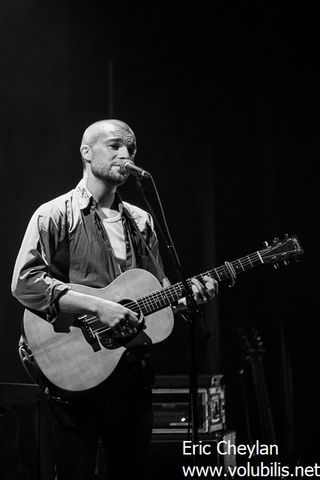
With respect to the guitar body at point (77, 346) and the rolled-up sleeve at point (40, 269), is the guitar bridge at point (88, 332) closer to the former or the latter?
the guitar body at point (77, 346)

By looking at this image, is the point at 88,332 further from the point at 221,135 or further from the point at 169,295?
the point at 221,135

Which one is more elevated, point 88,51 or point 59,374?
point 88,51

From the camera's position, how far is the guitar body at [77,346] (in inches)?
102

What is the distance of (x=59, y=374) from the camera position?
263cm

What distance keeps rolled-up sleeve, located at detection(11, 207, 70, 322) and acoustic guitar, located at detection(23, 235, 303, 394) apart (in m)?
0.10

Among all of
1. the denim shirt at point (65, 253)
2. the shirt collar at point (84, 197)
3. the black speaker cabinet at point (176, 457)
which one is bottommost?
the black speaker cabinet at point (176, 457)

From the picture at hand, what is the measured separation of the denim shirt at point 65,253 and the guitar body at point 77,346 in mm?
76

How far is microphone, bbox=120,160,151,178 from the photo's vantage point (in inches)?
103

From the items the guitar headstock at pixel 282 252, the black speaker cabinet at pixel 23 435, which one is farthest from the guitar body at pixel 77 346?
the guitar headstock at pixel 282 252

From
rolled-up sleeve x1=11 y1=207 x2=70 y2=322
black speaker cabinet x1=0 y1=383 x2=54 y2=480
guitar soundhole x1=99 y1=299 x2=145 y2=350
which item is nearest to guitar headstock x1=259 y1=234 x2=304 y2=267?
guitar soundhole x1=99 y1=299 x2=145 y2=350

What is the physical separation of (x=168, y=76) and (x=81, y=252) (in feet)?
8.68

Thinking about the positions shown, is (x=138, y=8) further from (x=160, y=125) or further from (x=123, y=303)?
(x=123, y=303)

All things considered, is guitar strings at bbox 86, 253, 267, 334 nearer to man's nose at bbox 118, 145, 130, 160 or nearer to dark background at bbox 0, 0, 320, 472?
man's nose at bbox 118, 145, 130, 160

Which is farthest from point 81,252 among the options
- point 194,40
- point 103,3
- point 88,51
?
point 194,40
